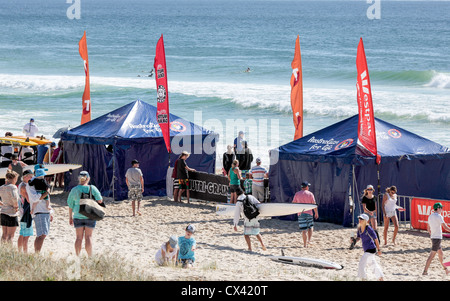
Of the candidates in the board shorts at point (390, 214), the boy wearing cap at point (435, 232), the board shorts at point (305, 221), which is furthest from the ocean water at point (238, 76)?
the boy wearing cap at point (435, 232)

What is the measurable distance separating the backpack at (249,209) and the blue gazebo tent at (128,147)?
17.4ft

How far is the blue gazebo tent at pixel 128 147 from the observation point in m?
17.0

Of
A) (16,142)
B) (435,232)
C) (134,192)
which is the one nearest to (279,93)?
→ (16,142)

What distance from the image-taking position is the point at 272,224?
15047mm

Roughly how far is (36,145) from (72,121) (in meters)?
17.1

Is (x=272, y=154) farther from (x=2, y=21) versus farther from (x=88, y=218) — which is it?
(x=2, y=21)

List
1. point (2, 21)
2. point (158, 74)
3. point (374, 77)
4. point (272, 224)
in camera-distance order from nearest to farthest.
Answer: point (272, 224) < point (158, 74) < point (374, 77) < point (2, 21)

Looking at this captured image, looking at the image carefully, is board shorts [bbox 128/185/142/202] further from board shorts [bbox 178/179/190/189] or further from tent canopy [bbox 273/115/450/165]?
tent canopy [bbox 273/115/450/165]

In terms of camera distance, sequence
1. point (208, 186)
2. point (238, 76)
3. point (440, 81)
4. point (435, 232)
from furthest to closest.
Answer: point (238, 76)
point (440, 81)
point (208, 186)
point (435, 232)

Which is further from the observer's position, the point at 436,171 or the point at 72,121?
the point at 72,121

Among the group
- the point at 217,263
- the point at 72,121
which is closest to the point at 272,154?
the point at 217,263

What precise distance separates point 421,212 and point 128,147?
7.07m

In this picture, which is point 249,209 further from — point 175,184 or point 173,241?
point 175,184

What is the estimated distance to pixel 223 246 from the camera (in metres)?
13.0
